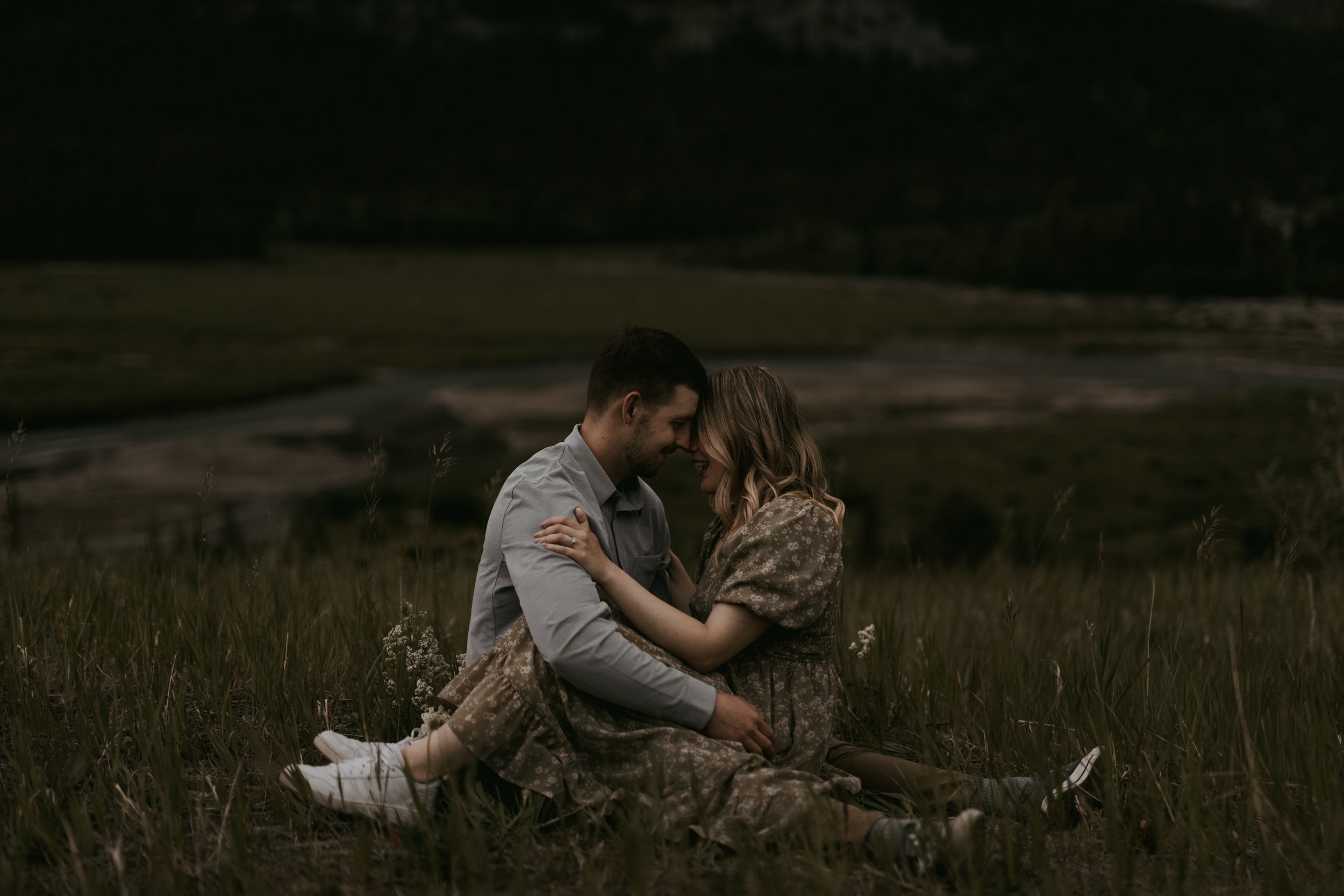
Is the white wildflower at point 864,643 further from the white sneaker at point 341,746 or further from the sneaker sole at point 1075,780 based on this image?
the white sneaker at point 341,746

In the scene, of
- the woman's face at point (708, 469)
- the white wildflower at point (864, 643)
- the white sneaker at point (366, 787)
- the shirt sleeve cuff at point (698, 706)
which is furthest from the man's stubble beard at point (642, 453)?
the white sneaker at point (366, 787)

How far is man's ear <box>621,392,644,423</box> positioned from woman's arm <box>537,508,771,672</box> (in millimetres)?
384

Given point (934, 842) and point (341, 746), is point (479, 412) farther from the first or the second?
point (934, 842)

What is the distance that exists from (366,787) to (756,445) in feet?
4.81

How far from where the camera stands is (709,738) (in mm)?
2660

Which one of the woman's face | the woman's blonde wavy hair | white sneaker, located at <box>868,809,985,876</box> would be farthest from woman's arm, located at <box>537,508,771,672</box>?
white sneaker, located at <box>868,809,985,876</box>

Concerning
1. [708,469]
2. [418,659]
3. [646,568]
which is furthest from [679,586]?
[418,659]

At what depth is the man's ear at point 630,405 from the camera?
9.40 feet

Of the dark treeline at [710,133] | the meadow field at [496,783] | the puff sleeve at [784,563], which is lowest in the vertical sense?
the meadow field at [496,783]

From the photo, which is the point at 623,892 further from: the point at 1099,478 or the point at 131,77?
the point at 1099,478

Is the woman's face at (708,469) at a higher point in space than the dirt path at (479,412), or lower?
higher

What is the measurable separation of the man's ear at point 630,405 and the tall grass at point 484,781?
1128mm

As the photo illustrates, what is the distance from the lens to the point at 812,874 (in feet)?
7.16

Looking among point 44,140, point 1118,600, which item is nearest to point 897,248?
point 44,140
